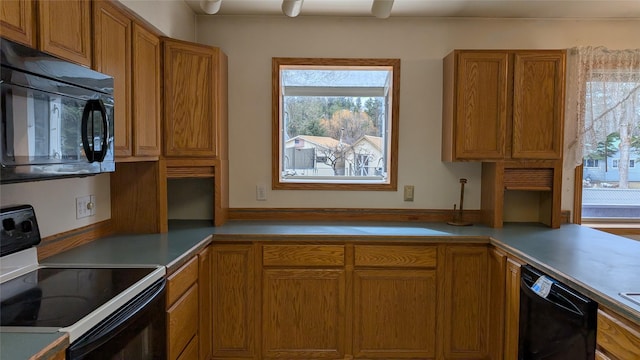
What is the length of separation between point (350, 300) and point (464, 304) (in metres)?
0.70

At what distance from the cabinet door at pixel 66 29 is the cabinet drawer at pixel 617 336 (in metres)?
2.16

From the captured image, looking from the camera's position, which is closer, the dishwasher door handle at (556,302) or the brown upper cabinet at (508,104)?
the dishwasher door handle at (556,302)

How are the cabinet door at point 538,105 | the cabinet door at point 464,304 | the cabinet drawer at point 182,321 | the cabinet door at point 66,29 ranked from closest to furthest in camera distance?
the cabinet door at point 66,29, the cabinet drawer at point 182,321, the cabinet door at point 464,304, the cabinet door at point 538,105

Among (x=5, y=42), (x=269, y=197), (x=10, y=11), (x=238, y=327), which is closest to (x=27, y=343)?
(x=5, y=42)

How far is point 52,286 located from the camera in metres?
1.45

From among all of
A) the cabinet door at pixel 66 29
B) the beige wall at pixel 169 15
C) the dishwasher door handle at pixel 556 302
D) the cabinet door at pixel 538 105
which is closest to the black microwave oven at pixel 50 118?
the cabinet door at pixel 66 29

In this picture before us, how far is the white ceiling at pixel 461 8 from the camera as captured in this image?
271 cm

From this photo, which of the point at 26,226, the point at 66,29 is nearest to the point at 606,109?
the point at 66,29

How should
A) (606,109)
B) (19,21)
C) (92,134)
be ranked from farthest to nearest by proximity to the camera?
1. (606,109)
2. (92,134)
3. (19,21)

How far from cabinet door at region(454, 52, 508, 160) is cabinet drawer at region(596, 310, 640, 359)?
1.43 m

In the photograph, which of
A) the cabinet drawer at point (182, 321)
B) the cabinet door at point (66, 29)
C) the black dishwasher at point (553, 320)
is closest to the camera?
the cabinet door at point (66, 29)

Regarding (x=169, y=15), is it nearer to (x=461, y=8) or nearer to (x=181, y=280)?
(x=181, y=280)

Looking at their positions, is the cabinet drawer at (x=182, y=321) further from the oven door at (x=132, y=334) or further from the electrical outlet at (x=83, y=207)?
the electrical outlet at (x=83, y=207)

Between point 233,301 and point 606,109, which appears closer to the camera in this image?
point 233,301
